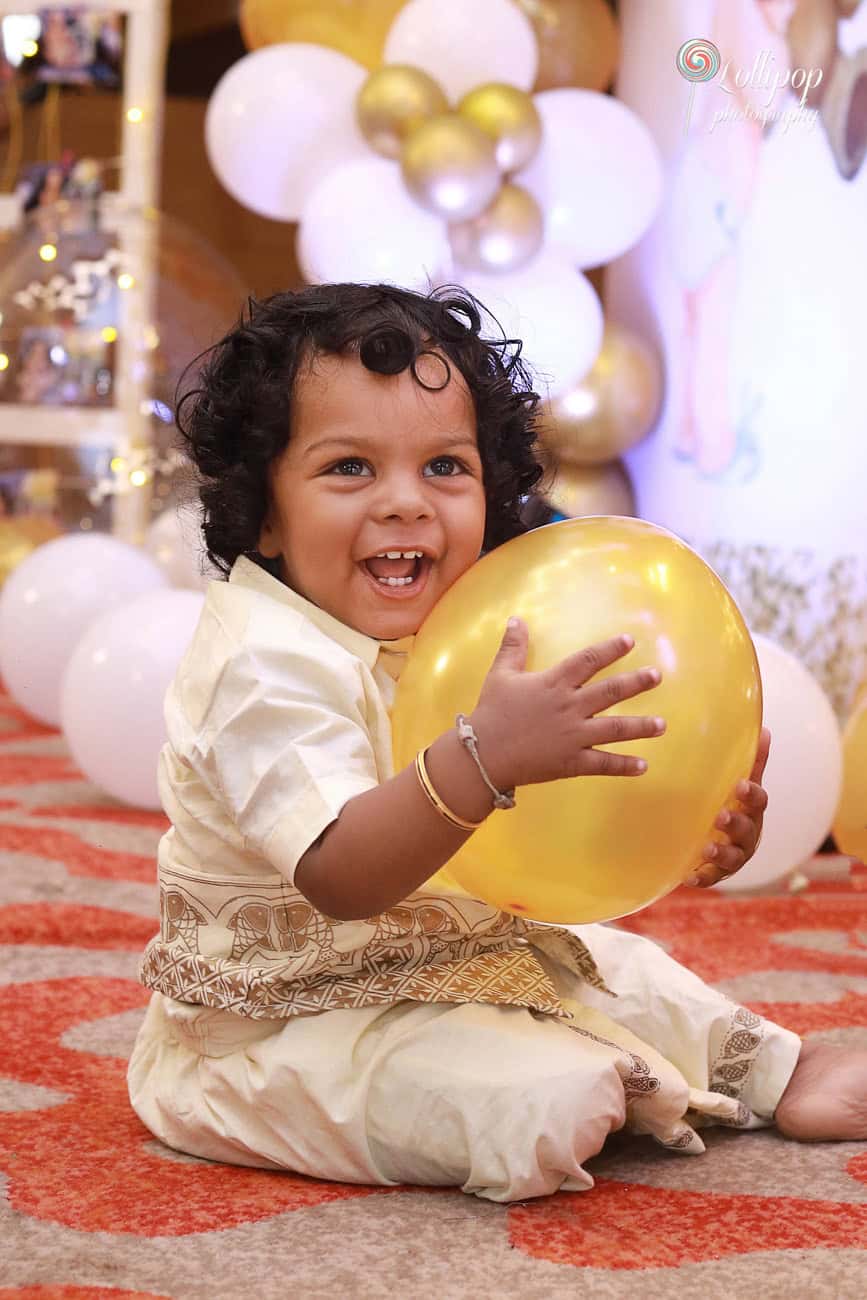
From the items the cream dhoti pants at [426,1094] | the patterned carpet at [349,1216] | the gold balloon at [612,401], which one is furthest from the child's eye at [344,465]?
the gold balloon at [612,401]

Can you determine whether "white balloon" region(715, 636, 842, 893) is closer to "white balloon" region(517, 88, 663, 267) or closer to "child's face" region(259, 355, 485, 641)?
"child's face" region(259, 355, 485, 641)

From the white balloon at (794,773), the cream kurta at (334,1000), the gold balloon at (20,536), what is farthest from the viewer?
the gold balloon at (20,536)

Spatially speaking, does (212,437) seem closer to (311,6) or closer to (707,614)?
(707,614)

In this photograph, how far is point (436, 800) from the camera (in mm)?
841

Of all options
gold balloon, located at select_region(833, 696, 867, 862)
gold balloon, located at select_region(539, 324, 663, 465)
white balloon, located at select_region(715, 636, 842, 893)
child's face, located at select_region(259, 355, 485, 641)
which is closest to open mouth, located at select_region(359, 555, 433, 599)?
child's face, located at select_region(259, 355, 485, 641)

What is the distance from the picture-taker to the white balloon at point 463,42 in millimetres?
2766

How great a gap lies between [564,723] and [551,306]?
2.14 meters

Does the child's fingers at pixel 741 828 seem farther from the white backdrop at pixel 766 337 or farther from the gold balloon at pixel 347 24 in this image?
the gold balloon at pixel 347 24

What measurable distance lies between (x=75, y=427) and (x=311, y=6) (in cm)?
111

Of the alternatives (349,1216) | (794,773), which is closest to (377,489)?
(349,1216)

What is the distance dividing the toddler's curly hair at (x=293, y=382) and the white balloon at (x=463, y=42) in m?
1.79

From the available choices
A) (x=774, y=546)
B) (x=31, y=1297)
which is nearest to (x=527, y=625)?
(x=31, y=1297)

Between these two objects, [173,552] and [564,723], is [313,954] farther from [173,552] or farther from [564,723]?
[173,552]

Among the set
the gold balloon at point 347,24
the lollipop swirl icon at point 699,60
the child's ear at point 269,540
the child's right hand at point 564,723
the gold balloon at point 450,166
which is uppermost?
the gold balloon at point 347,24
